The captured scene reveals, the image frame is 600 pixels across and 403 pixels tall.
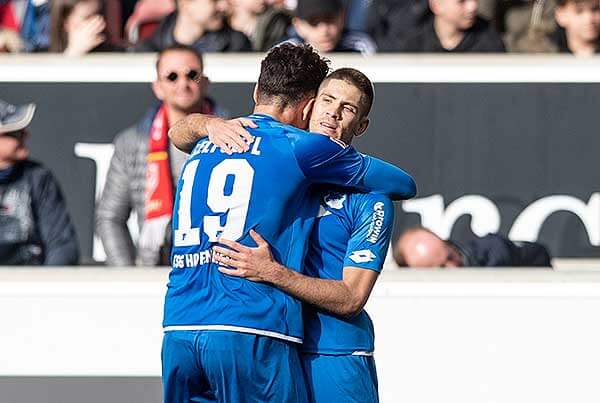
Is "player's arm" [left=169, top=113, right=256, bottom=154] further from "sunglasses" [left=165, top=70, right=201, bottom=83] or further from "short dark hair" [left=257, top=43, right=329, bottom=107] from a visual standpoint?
"sunglasses" [left=165, top=70, right=201, bottom=83]

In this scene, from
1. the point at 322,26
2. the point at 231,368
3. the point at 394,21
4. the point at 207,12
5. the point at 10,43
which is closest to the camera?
the point at 231,368

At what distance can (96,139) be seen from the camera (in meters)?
9.13

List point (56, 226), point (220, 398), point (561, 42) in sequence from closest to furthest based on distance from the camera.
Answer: point (220, 398)
point (56, 226)
point (561, 42)

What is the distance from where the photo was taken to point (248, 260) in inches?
187

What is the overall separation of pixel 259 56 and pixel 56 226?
169 centimetres

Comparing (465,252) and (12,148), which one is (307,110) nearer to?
(465,252)

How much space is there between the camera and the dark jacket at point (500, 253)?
856 cm

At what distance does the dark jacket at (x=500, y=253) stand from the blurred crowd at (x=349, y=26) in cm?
146

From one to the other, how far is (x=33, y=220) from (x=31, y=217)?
2 cm

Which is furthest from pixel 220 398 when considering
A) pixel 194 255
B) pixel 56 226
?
pixel 56 226

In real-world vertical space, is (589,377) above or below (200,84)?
below

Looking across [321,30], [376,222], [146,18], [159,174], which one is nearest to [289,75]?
[376,222]

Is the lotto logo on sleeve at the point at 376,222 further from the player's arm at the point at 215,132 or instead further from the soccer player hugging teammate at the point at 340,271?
the player's arm at the point at 215,132

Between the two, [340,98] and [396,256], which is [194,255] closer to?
[340,98]
